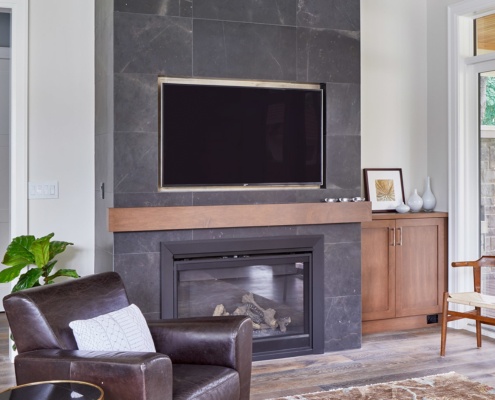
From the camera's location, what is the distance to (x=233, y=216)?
4590 millimetres

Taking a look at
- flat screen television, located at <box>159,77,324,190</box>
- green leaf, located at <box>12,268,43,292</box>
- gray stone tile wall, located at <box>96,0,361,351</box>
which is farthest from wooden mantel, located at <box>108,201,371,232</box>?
green leaf, located at <box>12,268,43,292</box>

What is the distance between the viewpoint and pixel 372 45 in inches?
228

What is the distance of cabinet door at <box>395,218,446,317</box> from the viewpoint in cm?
557

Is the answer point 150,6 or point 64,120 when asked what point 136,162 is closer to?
point 64,120

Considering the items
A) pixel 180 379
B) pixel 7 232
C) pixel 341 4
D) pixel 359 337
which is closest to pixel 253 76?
pixel 341 4

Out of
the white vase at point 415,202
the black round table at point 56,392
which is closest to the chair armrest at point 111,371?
the black round table at point 56,392

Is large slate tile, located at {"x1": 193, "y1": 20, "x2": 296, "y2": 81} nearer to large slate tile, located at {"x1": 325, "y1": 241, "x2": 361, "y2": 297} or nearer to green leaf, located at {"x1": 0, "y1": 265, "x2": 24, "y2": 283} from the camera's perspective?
large slate tile, located at {"x1": 325, "y1": 241, "x2": 361, "y2": 297}

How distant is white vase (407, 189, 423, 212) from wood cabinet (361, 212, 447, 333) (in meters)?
0.16

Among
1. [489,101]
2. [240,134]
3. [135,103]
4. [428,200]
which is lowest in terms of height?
[428,200]

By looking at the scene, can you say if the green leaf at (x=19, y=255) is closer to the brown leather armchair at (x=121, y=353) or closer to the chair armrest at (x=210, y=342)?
the brown leather armchair at (x=121, y=353)

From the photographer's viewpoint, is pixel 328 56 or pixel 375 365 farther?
pixel 328 56

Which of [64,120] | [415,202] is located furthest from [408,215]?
[64,120]

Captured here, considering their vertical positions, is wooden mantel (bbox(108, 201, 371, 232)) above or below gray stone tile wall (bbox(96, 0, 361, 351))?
below

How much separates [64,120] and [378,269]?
2.54 meters
